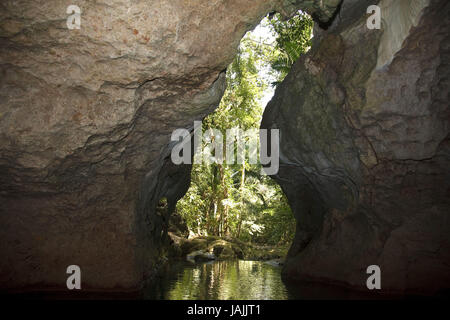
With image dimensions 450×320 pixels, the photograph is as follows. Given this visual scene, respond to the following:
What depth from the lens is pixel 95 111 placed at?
517cm

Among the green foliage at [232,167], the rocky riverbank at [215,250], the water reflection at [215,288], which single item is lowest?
the rocky riverbank at [215,250]

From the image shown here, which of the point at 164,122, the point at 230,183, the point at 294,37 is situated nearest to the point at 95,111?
the point at 164,122

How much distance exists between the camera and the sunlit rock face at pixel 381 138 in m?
5.61

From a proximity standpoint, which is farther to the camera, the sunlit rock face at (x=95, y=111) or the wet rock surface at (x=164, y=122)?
the wet rock surface at (x=164, y=122)

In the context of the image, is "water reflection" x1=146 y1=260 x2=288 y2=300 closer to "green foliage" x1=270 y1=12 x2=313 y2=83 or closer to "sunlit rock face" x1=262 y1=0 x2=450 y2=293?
"sunlit rock face" x1=262 y1=0 x2=450 y2=293

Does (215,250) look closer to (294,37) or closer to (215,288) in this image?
(215,288)

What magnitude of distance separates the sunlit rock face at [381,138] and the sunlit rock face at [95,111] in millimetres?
1345

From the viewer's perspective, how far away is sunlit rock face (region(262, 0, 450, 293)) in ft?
18.4

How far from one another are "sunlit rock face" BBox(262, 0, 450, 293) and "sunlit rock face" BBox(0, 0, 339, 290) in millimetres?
1345

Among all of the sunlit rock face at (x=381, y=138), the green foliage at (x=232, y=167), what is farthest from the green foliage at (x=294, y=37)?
the green foliage at (x=232, y=167)

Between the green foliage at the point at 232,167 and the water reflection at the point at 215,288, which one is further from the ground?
the green foliage at the point at 232,167

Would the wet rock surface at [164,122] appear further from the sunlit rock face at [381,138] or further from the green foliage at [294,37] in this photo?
the green foliage at [294,37]

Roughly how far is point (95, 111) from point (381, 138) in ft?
17.0

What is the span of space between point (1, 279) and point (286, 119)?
22.3 ft
